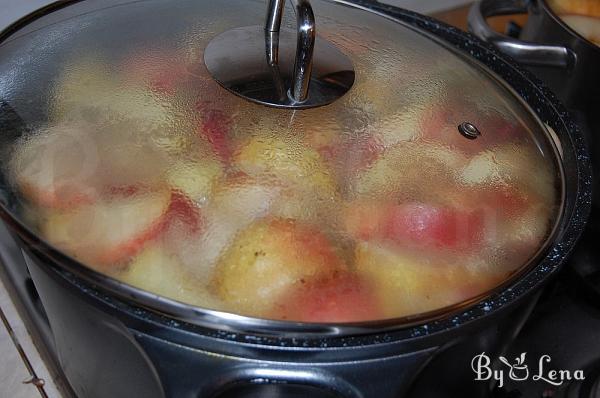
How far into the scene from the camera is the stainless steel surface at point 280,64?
70 centimetres

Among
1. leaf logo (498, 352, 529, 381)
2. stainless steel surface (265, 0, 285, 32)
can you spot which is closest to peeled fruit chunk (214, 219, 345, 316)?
stainless steel surface (265, 0, 285, 32)

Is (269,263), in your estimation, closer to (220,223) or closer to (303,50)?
(220,223)

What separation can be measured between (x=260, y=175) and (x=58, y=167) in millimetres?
206

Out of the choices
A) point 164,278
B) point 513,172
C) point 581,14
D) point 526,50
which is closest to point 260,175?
point 164,278

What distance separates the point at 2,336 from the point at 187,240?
18.5 inches

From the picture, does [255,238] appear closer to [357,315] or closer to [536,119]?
[357,315]

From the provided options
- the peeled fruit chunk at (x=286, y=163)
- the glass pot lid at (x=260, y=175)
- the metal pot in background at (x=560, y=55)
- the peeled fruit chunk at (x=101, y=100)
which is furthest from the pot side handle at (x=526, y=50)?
the peeled fruit chunk at (x=101, y=100)

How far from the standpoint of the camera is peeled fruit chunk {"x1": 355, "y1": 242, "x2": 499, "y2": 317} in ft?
1.96

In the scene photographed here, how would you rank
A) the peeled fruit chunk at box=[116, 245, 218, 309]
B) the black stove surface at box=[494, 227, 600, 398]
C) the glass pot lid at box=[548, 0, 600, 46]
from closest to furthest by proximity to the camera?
the peeled fruit chunk at box=[116, 245, 218, 309] → the black stove surface at box=[494, 227, 600, 398] → the glass pot lid at box=[548, 0, 600, 46]

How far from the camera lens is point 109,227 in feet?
1.99

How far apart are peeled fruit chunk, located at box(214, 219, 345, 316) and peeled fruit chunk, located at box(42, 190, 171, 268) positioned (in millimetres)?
83

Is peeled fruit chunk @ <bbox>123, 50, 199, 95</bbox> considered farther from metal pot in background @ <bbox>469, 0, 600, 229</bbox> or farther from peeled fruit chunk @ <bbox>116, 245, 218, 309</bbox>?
metal pot in background @ <bbox>469, 0, 600, 229</bbox>

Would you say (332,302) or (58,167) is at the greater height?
(58,167)

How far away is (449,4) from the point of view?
1541 mm
